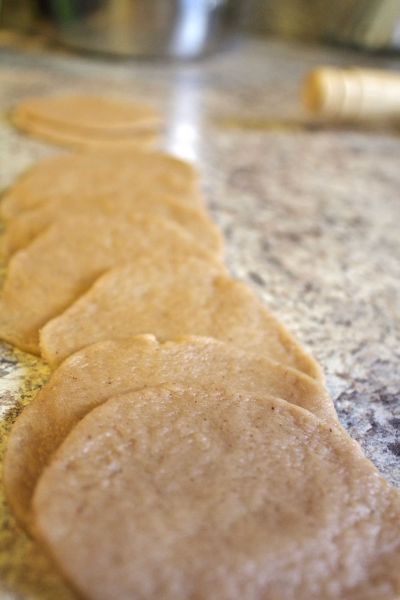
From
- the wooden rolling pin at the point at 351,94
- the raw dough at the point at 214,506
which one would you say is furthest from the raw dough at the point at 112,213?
the wooden rolling pin at the point at 351,94

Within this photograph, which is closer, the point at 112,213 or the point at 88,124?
the point at 112,213

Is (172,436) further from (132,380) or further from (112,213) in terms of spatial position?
(112,213)

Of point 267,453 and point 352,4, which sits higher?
point 352,4

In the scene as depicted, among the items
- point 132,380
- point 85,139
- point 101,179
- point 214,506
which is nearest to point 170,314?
point 132,380

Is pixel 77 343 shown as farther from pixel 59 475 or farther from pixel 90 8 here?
pixel 90 8

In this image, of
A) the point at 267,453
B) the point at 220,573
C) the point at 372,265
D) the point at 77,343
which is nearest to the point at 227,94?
the point at 372,265

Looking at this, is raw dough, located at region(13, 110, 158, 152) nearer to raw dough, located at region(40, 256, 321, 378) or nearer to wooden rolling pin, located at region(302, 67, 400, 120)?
wooden rolling pin, located at region(302, 67, 400, 120)
